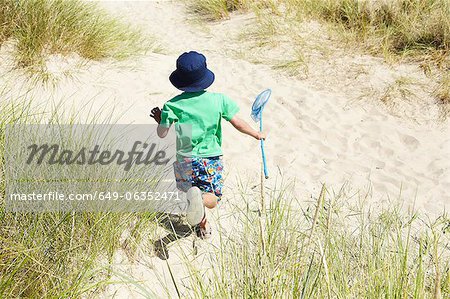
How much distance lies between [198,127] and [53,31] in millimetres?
2600

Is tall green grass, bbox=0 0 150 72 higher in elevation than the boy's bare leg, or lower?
higher

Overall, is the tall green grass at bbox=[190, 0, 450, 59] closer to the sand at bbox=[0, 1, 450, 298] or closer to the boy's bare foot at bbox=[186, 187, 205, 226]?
the sand at bbox=[0, 1, 450, 298]

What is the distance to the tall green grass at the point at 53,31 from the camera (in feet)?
14.3

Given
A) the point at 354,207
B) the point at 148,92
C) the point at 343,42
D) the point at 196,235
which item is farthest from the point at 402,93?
the point at 196,235

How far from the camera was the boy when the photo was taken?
2.57 metres

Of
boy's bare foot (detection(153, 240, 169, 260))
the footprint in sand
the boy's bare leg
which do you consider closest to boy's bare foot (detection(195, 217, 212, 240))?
the boy's bare leg

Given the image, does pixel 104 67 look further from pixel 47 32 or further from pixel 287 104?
pixel 287 104

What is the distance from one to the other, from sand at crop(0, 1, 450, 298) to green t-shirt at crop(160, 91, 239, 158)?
60 cm

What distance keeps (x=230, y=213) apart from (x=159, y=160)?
0.62 m

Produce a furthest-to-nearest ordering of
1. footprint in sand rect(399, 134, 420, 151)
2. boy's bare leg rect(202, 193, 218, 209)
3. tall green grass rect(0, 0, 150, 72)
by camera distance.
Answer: tall green grass rect(0, 0, 150, 72)
footprint in sand rect(399, 134, 420, 151)
boy's bare leg rect(202, 193, 218, 209)

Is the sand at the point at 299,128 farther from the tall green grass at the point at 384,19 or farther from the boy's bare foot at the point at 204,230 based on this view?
the tall green grass at the point at 384,19

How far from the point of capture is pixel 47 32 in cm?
445

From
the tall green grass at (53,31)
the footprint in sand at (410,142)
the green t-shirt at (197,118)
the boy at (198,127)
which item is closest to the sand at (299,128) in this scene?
the footprint in sand at (410,142)

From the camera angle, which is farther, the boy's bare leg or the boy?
the boy's bare leg
